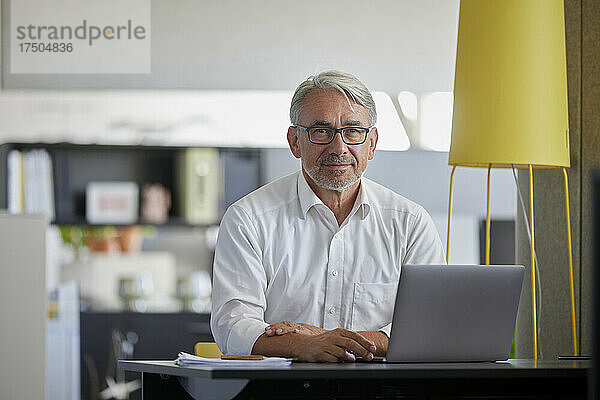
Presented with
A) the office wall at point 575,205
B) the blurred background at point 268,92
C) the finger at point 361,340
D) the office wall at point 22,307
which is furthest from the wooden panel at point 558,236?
the office wall at point 22,307

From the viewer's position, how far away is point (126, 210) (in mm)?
4652

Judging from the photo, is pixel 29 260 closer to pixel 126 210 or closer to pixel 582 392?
pixel 126 210

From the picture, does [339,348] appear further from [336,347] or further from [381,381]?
[381,381]

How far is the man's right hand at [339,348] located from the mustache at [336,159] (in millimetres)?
623

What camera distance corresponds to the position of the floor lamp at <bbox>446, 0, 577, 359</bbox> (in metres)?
2.44

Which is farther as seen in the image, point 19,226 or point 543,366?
point 19,226

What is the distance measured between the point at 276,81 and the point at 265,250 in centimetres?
110

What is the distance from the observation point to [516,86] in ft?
8.01

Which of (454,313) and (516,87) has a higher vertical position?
(516,87)

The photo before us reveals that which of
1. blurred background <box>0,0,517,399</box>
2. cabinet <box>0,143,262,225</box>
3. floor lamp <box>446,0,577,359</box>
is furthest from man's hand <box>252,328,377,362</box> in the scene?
cabinet <box>0,143,262,225</box>

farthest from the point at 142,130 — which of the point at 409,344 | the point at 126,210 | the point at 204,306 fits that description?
the point at 409,344

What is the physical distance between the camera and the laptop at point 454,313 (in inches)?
65.6

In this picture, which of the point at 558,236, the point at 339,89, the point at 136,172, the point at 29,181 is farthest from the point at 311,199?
the point at 136,172

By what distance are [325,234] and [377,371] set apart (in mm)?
872
